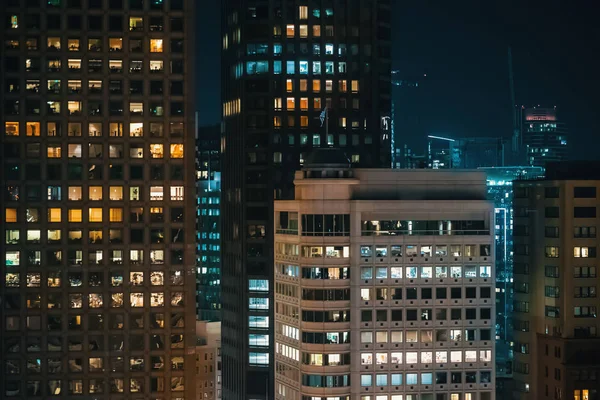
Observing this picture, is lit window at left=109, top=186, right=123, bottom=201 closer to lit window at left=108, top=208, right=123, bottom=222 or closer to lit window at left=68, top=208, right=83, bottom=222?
lit window at left=108, top=208, right=123, bottom=222

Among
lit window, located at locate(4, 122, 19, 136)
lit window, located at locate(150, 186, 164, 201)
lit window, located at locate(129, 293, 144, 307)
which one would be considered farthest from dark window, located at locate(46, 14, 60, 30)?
lit window, located at locate(129, 293, 144, 307)

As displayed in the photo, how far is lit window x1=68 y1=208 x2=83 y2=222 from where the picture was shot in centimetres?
18100

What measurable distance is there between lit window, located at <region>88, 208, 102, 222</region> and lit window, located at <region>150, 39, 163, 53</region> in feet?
64.2

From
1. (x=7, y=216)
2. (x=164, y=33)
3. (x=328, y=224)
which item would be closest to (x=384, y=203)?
(x=328, y=224)

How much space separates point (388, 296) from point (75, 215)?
37.7 metres

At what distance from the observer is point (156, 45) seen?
182 meters

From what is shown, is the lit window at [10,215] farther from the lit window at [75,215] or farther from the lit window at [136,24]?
the lit window at [136,24]

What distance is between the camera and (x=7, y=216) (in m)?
181

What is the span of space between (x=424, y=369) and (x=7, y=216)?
5177cm

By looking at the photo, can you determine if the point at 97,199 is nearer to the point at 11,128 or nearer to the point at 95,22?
the point at 11,128

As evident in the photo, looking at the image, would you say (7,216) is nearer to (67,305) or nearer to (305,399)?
(67,305)

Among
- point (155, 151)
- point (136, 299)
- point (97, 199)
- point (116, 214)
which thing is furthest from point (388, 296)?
point (97, 199)

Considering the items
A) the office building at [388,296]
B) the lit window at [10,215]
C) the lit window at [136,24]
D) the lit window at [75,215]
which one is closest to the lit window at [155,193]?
the lit window at [75,215]

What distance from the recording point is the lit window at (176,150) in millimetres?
181875
